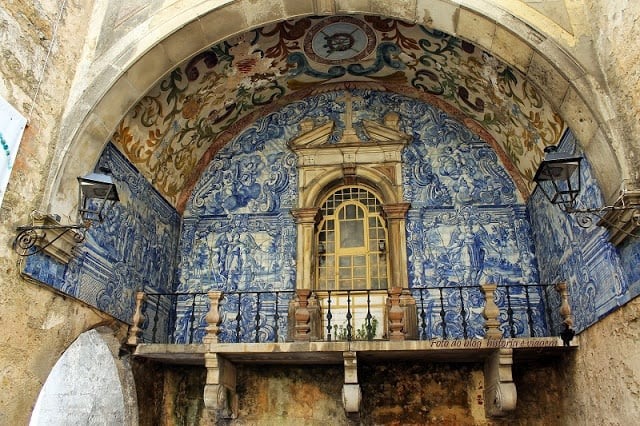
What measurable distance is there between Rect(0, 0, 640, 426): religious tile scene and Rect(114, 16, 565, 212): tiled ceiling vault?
0.03 meters

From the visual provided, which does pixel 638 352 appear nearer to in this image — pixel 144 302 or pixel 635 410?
pixel 635 410

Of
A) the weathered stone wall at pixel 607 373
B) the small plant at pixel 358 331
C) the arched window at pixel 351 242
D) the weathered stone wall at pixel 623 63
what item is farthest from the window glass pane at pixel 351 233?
the weathered stone wall at pixel 623 63

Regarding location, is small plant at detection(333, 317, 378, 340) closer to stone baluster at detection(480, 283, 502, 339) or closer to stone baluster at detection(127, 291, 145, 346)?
stone baluster at detection(480, 283, 502, 339)

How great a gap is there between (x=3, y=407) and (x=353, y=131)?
513cm

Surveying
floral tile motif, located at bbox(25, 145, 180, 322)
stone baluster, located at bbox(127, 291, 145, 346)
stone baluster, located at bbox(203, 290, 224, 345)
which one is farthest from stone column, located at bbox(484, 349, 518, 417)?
floral tile motif, located at bbox(25, 145, 180, 322)

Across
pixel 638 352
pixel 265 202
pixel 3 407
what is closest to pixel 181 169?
pixel 265 202

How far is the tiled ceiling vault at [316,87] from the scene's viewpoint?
6359 millimetres

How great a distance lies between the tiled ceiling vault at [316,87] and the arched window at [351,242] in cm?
158

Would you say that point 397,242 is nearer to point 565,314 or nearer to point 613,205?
point 565,314

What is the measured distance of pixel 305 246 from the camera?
7.14 meters

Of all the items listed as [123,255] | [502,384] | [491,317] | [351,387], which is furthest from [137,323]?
[502,384]

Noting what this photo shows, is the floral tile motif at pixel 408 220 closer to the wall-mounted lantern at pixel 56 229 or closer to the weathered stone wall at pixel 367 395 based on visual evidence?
the weathered stone wall at pixel 367 395

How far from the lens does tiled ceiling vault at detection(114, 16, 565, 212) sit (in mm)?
6359

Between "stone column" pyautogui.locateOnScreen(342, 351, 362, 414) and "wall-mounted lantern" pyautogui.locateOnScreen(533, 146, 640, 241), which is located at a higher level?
"wall-mounted lantern" pyautogui.locateOnScreen(533, 146, 640, 241)
